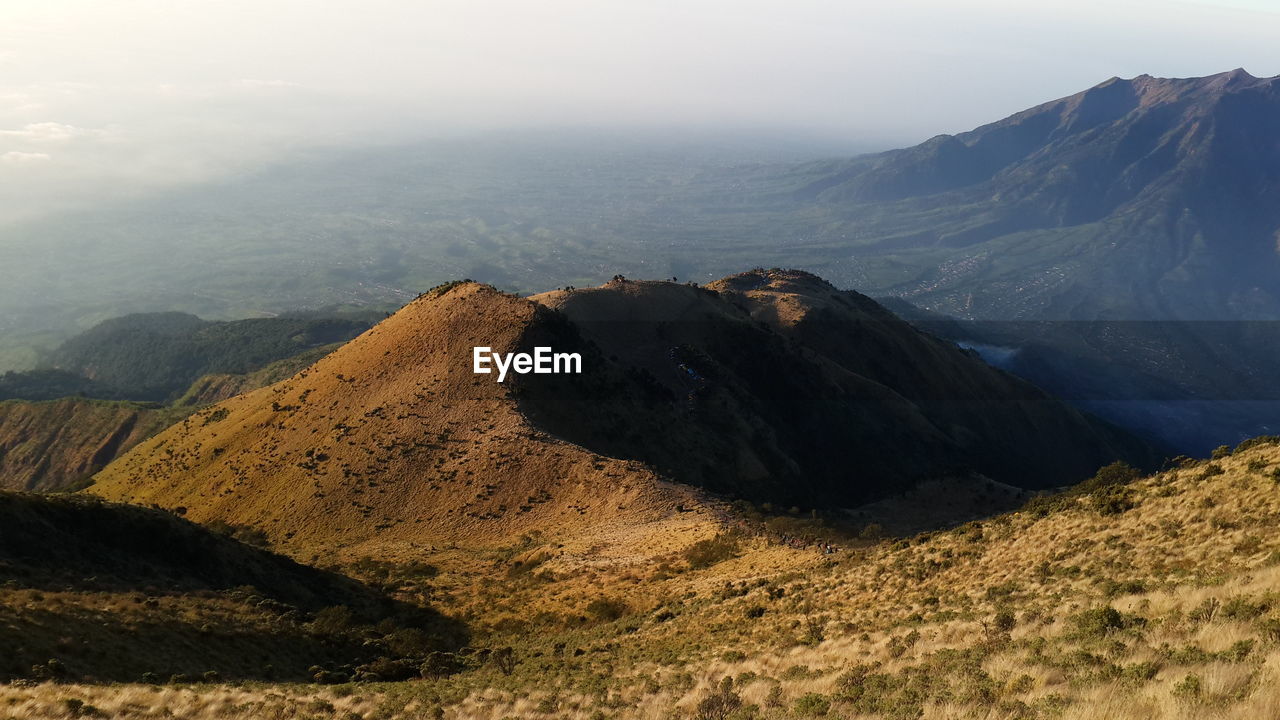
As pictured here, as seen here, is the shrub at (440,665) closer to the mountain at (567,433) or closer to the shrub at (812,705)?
the shrub at (812,705)

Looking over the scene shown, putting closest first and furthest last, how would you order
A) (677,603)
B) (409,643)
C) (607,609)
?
1. (409,643)
2. (677,603)
3. (607,609)

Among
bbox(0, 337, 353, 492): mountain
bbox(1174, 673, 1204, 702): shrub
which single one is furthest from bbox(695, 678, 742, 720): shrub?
bbox(0, 337, 353, 492): mountain

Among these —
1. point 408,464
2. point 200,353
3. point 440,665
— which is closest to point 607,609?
point 440,665

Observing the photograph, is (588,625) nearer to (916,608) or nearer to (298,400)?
(916,608)

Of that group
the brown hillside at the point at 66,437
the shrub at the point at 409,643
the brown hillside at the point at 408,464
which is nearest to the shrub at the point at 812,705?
the shrub at the point at 409,643

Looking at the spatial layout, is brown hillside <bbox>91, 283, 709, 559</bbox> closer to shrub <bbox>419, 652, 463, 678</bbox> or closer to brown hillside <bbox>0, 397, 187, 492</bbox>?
shrub <bbox>419, 652, 463, 678</bbox>

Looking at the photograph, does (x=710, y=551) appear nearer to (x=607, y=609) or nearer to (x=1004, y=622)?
(x=607, y=609)
